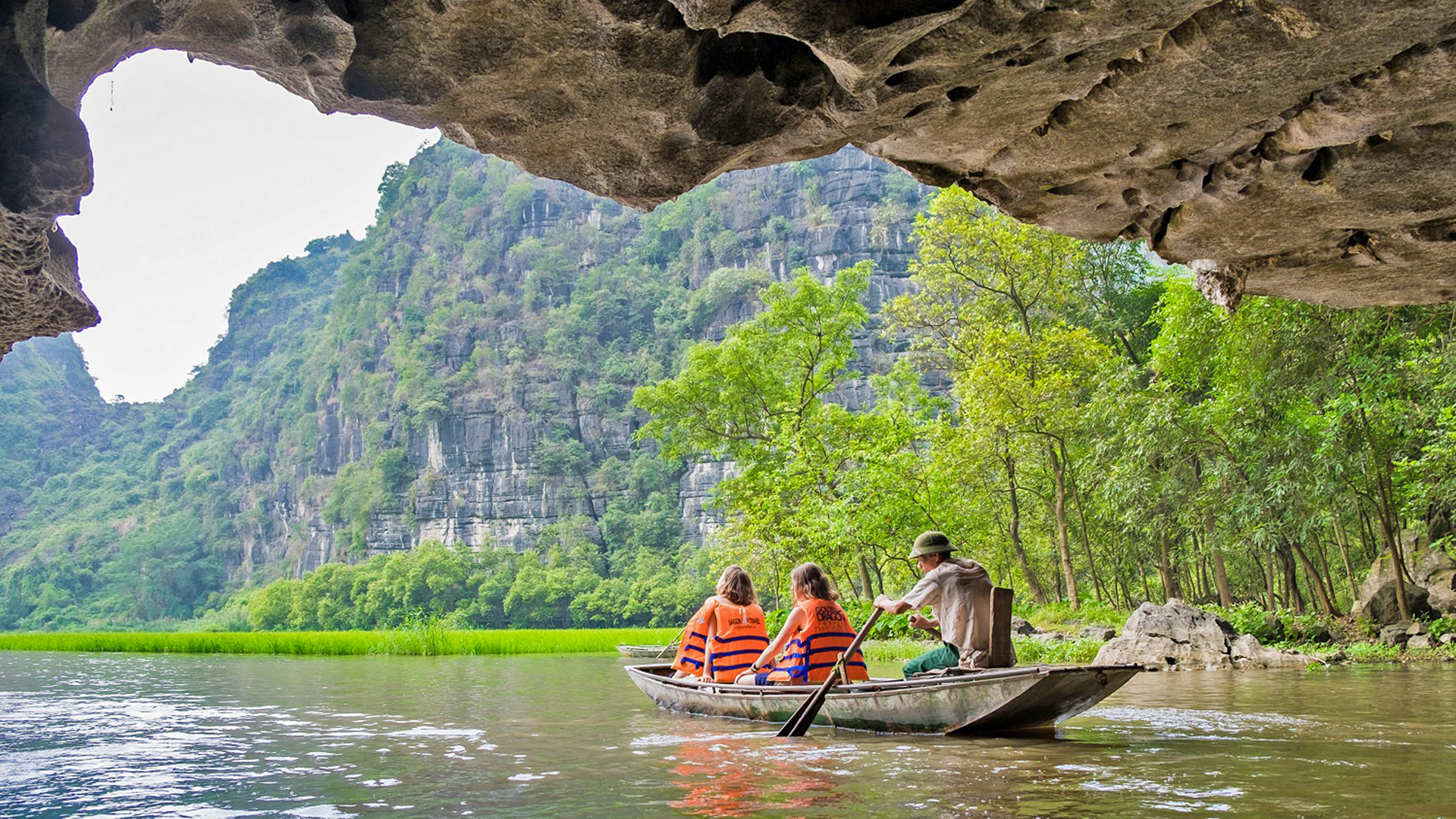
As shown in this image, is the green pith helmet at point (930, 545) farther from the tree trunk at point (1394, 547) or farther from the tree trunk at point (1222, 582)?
the tree trunk at point (1222, 582)

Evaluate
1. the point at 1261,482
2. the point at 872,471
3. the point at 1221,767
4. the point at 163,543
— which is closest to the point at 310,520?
the point at 163,543

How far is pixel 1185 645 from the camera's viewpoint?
14695 millimetres

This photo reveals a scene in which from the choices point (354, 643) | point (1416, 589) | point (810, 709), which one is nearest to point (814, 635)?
point (810, 709)

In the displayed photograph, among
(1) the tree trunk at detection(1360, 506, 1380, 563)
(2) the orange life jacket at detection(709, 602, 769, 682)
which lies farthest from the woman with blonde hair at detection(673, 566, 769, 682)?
(1) the tree trunk at detection(1360, 506, 1380, 563)

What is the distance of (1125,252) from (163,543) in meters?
80.7

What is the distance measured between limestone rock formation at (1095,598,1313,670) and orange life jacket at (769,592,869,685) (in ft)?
23.8

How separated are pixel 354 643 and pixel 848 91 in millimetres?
23145

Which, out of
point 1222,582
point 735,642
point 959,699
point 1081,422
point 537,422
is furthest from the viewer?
point 537,422

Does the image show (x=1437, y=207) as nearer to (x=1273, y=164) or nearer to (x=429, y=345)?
(x=1273, y=164)

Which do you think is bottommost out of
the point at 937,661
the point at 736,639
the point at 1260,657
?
the point at 1260,657

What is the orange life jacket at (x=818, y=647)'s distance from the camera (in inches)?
317

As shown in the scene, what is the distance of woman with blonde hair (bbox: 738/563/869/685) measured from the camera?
8.05 meters

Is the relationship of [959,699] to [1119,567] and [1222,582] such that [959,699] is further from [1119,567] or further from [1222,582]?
[1119,567]

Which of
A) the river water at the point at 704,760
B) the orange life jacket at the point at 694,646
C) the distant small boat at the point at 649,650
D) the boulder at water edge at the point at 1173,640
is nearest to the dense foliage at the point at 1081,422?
the boulder at water edge at the point at 1173,640
